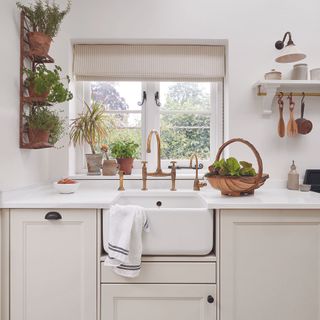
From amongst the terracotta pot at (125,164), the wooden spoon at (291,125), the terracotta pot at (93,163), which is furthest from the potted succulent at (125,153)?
the wooden spoon at (291,125)

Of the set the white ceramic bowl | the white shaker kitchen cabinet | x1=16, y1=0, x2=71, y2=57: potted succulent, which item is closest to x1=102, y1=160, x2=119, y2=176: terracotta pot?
the white ceramic bowl

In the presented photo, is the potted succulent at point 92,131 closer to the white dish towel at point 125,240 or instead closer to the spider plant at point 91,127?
the spider plant at point 91,127

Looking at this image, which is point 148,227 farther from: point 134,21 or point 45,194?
point 134,21

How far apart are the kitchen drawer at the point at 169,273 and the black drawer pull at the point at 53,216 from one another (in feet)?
1.09

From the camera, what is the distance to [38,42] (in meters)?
1.66

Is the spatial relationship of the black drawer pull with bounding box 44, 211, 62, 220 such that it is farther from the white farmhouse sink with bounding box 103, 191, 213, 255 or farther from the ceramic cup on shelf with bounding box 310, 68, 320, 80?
the ceramic cup on shelf with bounding box 310, 68, 320, 80

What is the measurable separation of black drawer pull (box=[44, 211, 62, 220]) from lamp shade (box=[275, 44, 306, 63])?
5.40ft

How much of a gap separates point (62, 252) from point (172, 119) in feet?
4.21

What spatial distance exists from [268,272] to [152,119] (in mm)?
1333

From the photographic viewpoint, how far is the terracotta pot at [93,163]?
2.10 meters

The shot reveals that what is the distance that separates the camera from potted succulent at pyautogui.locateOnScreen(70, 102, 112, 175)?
2072 millimetres

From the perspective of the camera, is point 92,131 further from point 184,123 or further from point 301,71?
point 301,71

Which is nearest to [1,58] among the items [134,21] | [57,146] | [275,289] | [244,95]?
[57,146]

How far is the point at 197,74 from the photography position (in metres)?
2.11
